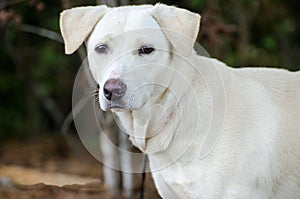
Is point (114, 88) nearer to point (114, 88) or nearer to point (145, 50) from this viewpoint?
point (114, 88)

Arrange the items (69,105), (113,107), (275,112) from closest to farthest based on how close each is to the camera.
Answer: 1. (113,107)
2. (275,112)
3. (69,105)

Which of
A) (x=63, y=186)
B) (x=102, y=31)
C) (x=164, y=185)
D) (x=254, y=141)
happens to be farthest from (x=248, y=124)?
(x=63, y=186)

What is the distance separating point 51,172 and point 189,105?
356 centimetres

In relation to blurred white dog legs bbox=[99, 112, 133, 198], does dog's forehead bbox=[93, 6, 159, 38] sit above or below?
above

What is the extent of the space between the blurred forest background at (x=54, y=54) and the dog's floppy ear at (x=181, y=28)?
10.7ft

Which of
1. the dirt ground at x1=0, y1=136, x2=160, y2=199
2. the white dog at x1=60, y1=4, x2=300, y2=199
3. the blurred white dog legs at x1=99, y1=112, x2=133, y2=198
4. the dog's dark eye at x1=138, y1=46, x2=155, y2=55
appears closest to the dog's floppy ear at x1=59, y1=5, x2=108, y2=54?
the white dog at x1=60, y1=4, x2=300, y2=199

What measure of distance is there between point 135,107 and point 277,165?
0.78 meters

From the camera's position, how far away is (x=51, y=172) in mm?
6535

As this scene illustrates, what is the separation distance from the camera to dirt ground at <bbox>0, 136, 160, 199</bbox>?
5059 mm

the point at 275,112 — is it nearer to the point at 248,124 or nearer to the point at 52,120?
the point at 248,124

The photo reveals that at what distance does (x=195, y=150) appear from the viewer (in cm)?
321

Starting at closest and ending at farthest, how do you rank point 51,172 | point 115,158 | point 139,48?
1. point 139,48
2. point 115,158
3. point 51,172

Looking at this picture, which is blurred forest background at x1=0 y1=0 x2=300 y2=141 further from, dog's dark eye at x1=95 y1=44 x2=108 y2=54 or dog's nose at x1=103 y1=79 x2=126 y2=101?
dog's nose at x1=103 y1=79 x2=126 y2=101

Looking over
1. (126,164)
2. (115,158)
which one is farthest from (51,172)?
(126,164)
